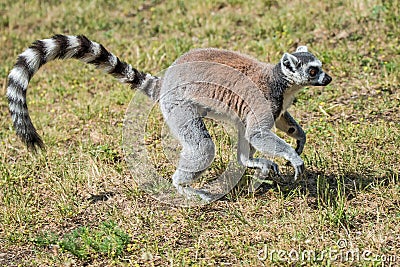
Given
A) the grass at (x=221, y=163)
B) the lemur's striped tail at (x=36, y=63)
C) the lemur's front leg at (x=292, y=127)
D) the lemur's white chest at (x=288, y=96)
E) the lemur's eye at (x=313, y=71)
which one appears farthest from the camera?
the lemur's front leg at (x=292, y=127)

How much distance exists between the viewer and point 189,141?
17.7 ft

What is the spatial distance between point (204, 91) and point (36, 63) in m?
1.53

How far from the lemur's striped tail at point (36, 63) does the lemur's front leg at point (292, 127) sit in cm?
160

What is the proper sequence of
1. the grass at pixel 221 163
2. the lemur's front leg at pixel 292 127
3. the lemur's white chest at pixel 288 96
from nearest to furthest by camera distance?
the grass at pixel 221 163 → the lemur's white chest at pixel 288 96 → the lemur's front leg at pixel 292 127

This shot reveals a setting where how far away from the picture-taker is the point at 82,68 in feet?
30.2

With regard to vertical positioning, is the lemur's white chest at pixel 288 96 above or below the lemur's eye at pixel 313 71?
below

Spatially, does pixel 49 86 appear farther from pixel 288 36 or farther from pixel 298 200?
pixel 298 200

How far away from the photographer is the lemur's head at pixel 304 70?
5.34 meters

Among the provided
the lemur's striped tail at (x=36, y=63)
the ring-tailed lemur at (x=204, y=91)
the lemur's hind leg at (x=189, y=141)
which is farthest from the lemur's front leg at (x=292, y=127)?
the lemur's striped tail at (x=36, y=63)

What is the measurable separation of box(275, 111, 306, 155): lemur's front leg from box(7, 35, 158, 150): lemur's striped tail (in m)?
1.60

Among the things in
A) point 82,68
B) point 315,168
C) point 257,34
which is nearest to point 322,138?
point 315,168

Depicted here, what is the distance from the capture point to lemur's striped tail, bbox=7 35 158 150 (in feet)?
17.1

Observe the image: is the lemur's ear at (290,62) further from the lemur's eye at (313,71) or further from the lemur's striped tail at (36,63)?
the lemur's striped tail at (36,63)

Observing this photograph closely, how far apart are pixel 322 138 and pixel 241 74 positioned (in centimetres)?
144
